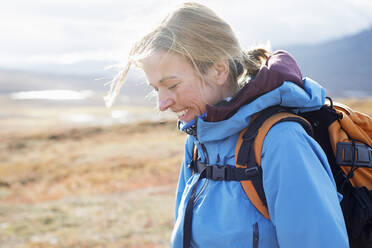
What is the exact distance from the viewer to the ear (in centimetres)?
201

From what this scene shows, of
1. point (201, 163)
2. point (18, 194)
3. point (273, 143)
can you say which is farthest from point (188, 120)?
point (18, 194)

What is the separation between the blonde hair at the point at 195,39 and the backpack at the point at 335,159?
37 centimetres

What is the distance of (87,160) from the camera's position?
26.2 m

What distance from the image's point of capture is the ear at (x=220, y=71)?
2.01 metres

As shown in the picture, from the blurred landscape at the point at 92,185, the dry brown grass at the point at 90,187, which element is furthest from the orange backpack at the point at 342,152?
the dry brown grass at the point at 90,187

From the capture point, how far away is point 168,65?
1964 mm

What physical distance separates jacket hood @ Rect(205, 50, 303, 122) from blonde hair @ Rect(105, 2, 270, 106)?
0.65 ft

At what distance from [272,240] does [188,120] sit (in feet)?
2.42

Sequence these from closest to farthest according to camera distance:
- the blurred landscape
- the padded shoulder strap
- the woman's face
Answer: the padded shoulder strap
the woman's face
the blurred landscape

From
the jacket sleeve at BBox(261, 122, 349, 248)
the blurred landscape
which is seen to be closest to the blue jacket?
the jacket sleeve at BBox(261, 122, 349, 248)

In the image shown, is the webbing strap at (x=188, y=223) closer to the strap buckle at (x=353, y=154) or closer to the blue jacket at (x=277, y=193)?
the blue jacket at (x=277, y=193)

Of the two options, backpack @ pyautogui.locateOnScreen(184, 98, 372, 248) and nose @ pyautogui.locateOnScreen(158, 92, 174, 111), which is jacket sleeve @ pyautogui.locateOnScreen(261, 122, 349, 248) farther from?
nose @ pyautogui.locateOnScreen(158, 92, 174, 111)

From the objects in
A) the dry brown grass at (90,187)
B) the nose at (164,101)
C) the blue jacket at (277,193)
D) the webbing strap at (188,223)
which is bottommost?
the dry brown grass at (90,187)

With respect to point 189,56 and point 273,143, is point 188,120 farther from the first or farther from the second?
point 273,143
